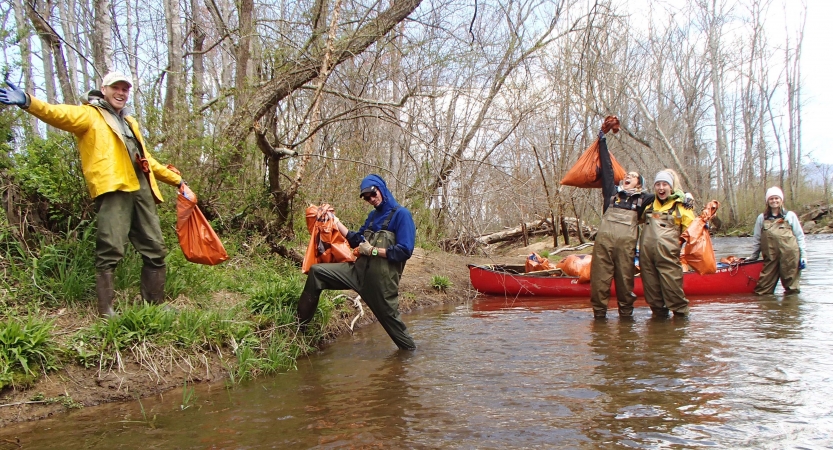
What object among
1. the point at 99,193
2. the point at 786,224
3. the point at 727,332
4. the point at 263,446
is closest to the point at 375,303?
the point at 263,446

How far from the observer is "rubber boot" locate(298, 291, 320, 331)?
5586 mm

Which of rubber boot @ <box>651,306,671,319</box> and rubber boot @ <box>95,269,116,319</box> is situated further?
rubber boot @ <box>651,306,671,319</box>

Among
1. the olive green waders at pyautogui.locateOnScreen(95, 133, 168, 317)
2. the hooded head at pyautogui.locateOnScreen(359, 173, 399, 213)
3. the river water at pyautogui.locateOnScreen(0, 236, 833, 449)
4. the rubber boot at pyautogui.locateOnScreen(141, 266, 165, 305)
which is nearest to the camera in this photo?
the river water at pyautogui.locateOnScreen(0, 236, 833, 449)

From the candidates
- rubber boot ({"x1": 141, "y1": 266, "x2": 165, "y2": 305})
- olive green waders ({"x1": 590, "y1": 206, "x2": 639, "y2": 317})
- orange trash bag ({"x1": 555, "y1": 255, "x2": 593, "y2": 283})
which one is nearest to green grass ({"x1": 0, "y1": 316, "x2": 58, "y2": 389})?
rubber boot ({"x1": 141, "y1": 266, "x2": 165, "y2": 305})

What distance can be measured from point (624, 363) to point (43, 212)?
5876 millimetres

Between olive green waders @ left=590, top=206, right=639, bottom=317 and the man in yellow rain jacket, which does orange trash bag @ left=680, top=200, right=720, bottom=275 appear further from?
the man in yellow rain jacket

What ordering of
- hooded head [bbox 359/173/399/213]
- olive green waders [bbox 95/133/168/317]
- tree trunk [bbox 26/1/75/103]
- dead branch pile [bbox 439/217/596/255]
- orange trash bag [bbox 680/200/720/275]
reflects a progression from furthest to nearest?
dead branch pile [bbox 439/217/596/255], orange trash bag [bbox 680/200/720/275], tree trunk [bbox 26/1/75/103], hooded head [bbox 359/173/399/213], olive green waders [bbox 95/133/168/317]

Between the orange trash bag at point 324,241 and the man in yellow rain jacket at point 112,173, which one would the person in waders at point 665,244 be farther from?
the man in yellow rain jacket at point 112,173

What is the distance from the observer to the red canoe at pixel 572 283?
30.3 feet

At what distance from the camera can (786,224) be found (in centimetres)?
884

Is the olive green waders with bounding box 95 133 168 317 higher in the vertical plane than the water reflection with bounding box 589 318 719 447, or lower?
higher

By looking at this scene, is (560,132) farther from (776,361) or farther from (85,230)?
(85,230)

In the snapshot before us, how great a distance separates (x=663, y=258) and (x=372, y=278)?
12.2 feet

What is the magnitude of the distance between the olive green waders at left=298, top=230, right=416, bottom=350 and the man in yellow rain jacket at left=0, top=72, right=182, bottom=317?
1545 millimetres
